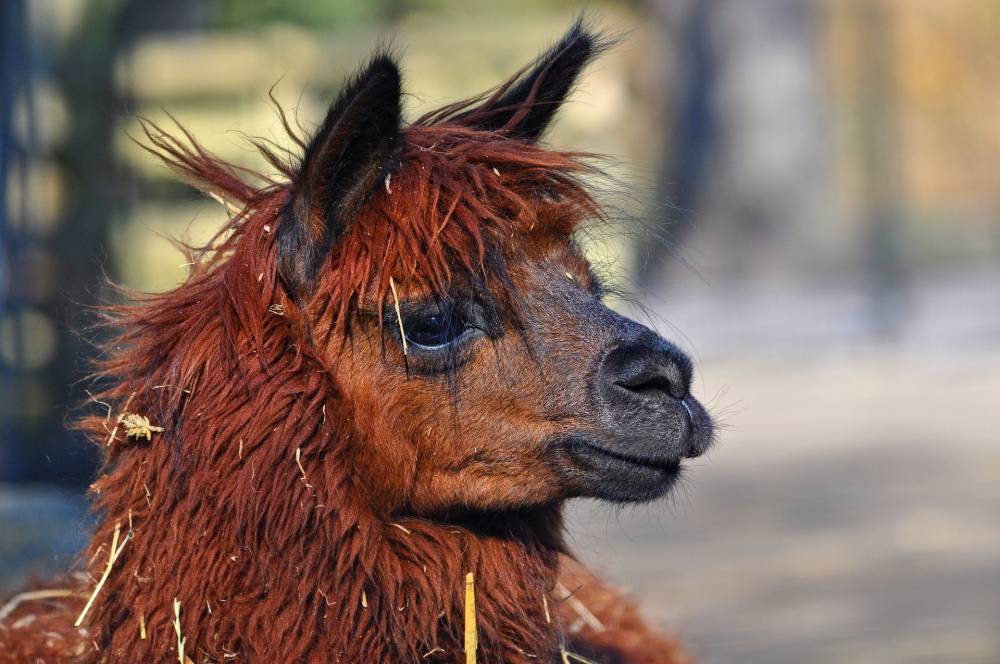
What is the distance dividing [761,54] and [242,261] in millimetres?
16086

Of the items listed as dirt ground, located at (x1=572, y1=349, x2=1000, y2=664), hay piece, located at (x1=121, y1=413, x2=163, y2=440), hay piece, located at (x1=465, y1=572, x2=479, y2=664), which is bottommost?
hay piece, located at (x1=121, y1=413, x2=163, y2=440)

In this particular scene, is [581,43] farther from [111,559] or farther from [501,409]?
[111,559]

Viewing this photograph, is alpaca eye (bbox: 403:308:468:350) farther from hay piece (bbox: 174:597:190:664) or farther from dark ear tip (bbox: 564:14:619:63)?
dark ear tip (bbox: 564:14:619:63)

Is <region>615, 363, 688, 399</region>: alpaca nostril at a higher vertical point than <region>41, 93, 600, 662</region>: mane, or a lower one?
higher

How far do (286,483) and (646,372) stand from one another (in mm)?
711

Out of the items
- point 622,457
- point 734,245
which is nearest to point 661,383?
point 622,457

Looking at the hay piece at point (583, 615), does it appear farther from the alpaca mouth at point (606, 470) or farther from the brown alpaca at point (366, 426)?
the alpaca mouth at point (606, 470)

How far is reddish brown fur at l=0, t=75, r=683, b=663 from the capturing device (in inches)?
105

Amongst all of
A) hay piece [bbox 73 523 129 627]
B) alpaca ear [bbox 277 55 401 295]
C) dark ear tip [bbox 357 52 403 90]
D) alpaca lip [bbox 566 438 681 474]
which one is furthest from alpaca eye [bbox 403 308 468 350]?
hay piece [bbox 73 523 129 627]

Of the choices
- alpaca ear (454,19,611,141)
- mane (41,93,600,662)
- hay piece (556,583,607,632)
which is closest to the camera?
mane (41,93,600,662)

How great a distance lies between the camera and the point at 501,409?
2.76 meters

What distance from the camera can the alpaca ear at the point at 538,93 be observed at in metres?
3.14

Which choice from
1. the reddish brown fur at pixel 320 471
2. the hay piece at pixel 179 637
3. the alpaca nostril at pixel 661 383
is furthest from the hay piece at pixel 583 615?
the hay piece at pixel 179 637

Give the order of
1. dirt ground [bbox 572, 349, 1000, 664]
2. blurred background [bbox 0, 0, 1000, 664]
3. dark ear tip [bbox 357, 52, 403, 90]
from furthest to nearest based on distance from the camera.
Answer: blurred background [bbox 0, 0, 1000, 664] → dirt ground [bbox 572, 349, 1000, 664] → dark ear tip [bbox 357, 52, 403, 90]
